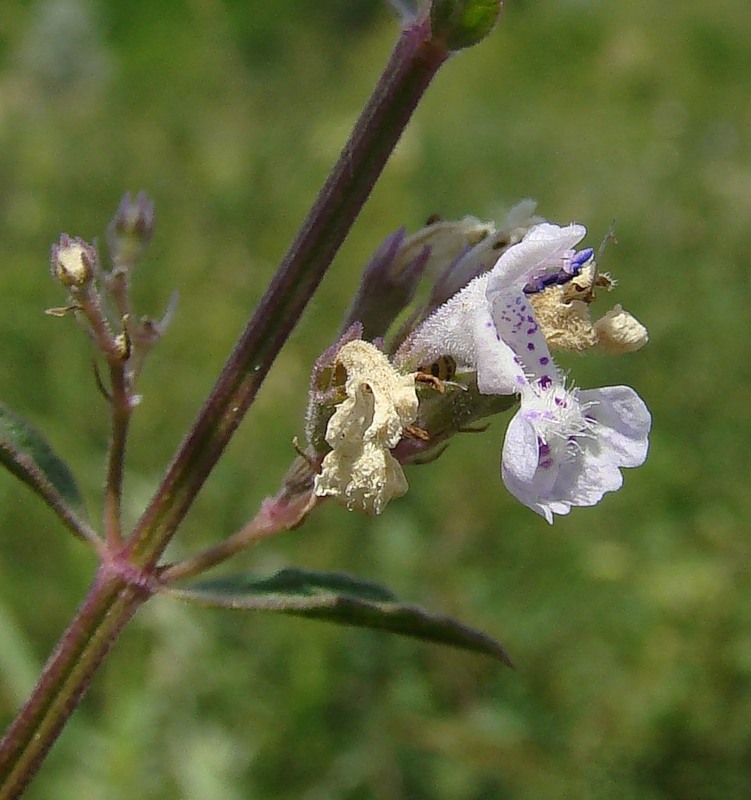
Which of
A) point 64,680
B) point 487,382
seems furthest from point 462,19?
point 64,680

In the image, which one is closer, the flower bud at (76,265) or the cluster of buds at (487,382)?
the cluster of buds at (487,382)

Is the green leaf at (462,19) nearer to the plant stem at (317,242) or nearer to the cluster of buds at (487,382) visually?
the plant stem at (317,242)

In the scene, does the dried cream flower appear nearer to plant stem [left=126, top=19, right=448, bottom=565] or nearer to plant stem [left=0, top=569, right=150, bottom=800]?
plant stem [left=126, top=19, right=448, bottom=565]

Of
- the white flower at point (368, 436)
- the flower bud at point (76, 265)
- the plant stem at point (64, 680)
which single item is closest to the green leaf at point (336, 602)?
the plant stem at point (64, 680)

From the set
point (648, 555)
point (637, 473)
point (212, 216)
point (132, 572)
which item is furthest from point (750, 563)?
point (212, 216)

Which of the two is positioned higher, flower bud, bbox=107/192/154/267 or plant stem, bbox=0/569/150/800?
flower bud, bbox=107/192/154/267

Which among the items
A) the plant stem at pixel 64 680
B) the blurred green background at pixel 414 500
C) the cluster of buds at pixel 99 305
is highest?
the cluster of buds at pixel 99 305

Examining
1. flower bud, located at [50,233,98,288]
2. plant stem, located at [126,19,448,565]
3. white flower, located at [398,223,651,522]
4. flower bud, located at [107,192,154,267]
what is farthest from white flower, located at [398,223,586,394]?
flower bud, located at [107,192,154,267]

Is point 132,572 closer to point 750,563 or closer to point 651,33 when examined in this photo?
point 750,563
